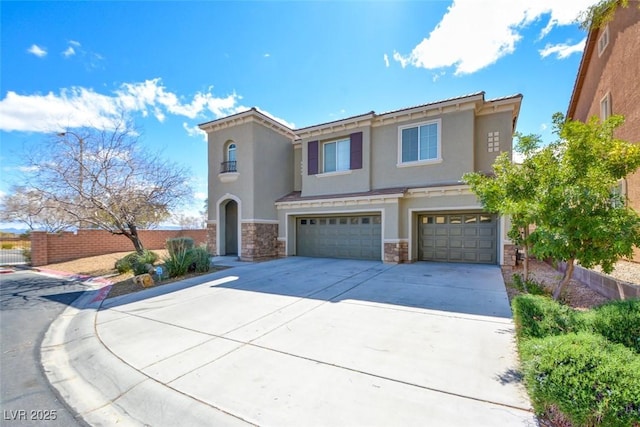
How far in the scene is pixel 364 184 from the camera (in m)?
13.1

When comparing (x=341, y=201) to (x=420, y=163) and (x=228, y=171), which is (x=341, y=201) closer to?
(x=420, y=163)

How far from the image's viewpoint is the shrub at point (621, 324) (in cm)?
313

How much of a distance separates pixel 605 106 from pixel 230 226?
18.2 metres

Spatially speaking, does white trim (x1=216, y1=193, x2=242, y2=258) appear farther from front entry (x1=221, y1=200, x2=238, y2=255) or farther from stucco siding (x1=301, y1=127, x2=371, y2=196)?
stucco siding (x1=301, y1=127, x2=371, y2=196)

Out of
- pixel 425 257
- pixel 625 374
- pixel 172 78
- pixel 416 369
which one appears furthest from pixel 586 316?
pixel 172 78

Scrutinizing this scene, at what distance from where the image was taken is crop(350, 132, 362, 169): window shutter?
13227 mm

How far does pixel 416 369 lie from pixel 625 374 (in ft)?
6.24

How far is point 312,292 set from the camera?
7402mm

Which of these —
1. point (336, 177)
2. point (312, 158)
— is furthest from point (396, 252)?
point (312, 158)

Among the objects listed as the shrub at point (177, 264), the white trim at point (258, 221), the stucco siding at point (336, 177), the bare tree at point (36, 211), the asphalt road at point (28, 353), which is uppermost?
the stucco siding at point (336, 177)

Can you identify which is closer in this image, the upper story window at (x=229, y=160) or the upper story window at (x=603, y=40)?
the upper story window at (x=603, y=40)

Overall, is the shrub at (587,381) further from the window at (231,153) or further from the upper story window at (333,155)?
the window at (231,153)

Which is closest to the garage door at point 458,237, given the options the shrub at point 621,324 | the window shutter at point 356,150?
the window shutter at point 356,150

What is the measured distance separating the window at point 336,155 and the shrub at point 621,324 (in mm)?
11036
